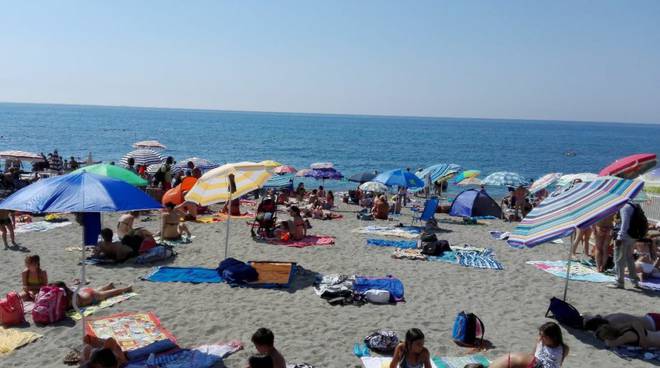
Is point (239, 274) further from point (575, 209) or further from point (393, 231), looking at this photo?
point (393, 231)

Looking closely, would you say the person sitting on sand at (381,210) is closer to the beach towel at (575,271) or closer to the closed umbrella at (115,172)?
the beach towel at (575,271)

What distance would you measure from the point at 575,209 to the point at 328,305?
3.56 meters

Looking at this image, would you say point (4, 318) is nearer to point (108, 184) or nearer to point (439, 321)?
point (108, 184)

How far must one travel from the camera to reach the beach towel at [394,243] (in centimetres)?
1184

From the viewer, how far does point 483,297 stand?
813 cm

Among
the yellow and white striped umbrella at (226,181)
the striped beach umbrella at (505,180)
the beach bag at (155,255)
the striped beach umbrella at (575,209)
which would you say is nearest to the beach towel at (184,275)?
the beach bag at (155,255)

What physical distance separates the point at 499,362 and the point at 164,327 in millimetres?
4012

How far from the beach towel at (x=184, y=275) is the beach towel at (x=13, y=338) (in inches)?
93.7

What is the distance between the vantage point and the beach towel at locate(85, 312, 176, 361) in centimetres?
573

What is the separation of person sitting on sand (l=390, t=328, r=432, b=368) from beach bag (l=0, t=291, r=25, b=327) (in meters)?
4.78

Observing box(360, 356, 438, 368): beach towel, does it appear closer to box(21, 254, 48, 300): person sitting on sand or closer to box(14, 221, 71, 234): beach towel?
box(21, 254, 48, 300): person sitting on sand

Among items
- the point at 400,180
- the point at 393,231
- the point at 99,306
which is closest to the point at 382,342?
the point at 99,306

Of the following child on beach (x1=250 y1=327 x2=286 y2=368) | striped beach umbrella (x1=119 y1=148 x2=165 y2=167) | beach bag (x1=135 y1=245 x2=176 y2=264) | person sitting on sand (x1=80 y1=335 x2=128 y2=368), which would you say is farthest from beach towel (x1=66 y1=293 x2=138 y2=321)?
striped beach umbrella (x1=119 y1=148 x2=165 y2=167)

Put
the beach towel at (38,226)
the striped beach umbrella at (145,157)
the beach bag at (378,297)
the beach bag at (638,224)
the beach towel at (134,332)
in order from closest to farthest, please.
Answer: the beach towel at (134,332) → the beach bag at (378,297) → the beach bag at (638,224) → the beach towel at (38,226) → the striped beach umbrella at (145,157)
